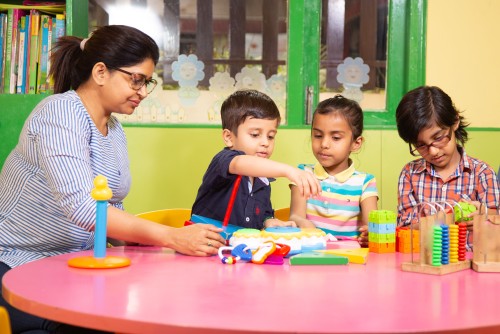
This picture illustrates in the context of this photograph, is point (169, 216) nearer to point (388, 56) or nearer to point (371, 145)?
point (371, 145)

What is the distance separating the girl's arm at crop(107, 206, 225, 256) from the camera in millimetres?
1622

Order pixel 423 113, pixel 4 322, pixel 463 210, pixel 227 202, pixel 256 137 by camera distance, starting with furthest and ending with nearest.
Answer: pixel 423 113, pixel 256 137, pixel 227 202, pixel 463 210, pixel 4 322

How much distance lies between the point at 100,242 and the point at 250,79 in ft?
6.15

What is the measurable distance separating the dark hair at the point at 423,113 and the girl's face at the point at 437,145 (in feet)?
0.06

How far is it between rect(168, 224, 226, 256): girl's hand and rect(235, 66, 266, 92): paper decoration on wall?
5.42 ft

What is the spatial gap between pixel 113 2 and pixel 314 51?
38.7 inches

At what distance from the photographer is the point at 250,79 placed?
324 centimetres

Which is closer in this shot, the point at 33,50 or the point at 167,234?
the point at 167,234

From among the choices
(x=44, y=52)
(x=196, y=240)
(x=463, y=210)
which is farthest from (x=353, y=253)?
(x=44, y=52)

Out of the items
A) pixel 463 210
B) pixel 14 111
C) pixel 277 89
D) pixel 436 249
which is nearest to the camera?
pixel 436 249

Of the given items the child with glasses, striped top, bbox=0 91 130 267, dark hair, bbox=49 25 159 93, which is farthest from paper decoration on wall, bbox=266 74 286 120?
striped top, bbox=0 91 130 267

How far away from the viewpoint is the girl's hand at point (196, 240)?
1615 millimetres

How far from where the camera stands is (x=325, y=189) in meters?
2.38

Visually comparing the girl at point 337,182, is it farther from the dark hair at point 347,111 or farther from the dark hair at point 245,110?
the dark hair at point 245,110
